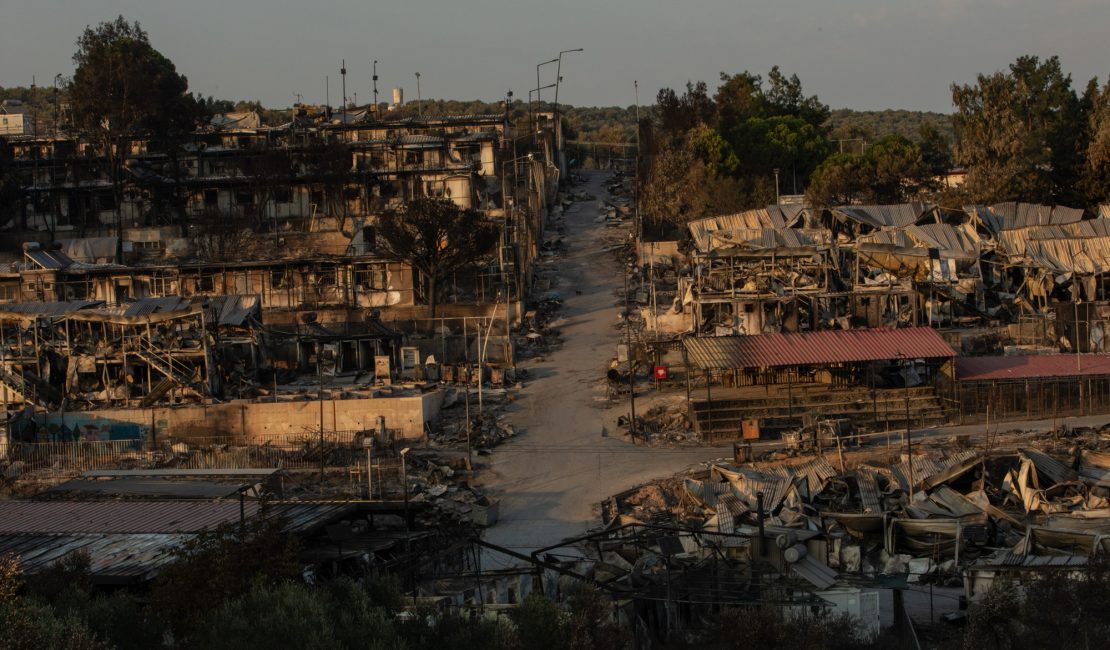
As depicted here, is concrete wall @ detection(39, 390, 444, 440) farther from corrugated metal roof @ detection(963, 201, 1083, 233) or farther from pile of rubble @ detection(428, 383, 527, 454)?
corrugated metal roof @ detection(963, 201, 1083, 233)

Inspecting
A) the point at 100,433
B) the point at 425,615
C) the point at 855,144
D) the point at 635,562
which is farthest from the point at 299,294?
the point at 855,144

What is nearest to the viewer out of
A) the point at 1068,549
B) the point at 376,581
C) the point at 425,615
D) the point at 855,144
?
the point at 425,615

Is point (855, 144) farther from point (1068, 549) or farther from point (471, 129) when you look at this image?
point (1068, 549)

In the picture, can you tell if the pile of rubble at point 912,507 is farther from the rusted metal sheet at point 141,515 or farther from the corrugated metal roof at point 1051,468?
the rusted metal sheet at point 141,515

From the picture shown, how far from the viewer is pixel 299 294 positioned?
50156mm

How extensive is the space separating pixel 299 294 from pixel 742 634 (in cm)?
3296

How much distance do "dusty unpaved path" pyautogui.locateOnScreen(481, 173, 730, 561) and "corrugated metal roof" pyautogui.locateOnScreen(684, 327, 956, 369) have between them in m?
3.42

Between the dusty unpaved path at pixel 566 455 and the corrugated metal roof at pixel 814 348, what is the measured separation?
3.42 m

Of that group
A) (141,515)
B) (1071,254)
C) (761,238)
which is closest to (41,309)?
(141,515)

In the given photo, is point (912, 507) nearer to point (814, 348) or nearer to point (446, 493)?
point (814, 348)

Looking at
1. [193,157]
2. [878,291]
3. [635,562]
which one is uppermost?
[193,157]

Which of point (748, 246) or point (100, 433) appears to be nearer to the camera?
point (100, 433)

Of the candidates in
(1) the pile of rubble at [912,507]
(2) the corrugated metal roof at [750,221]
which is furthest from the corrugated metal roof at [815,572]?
(2) the corrugated metal roof at [750,221]

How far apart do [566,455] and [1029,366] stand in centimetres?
1380
